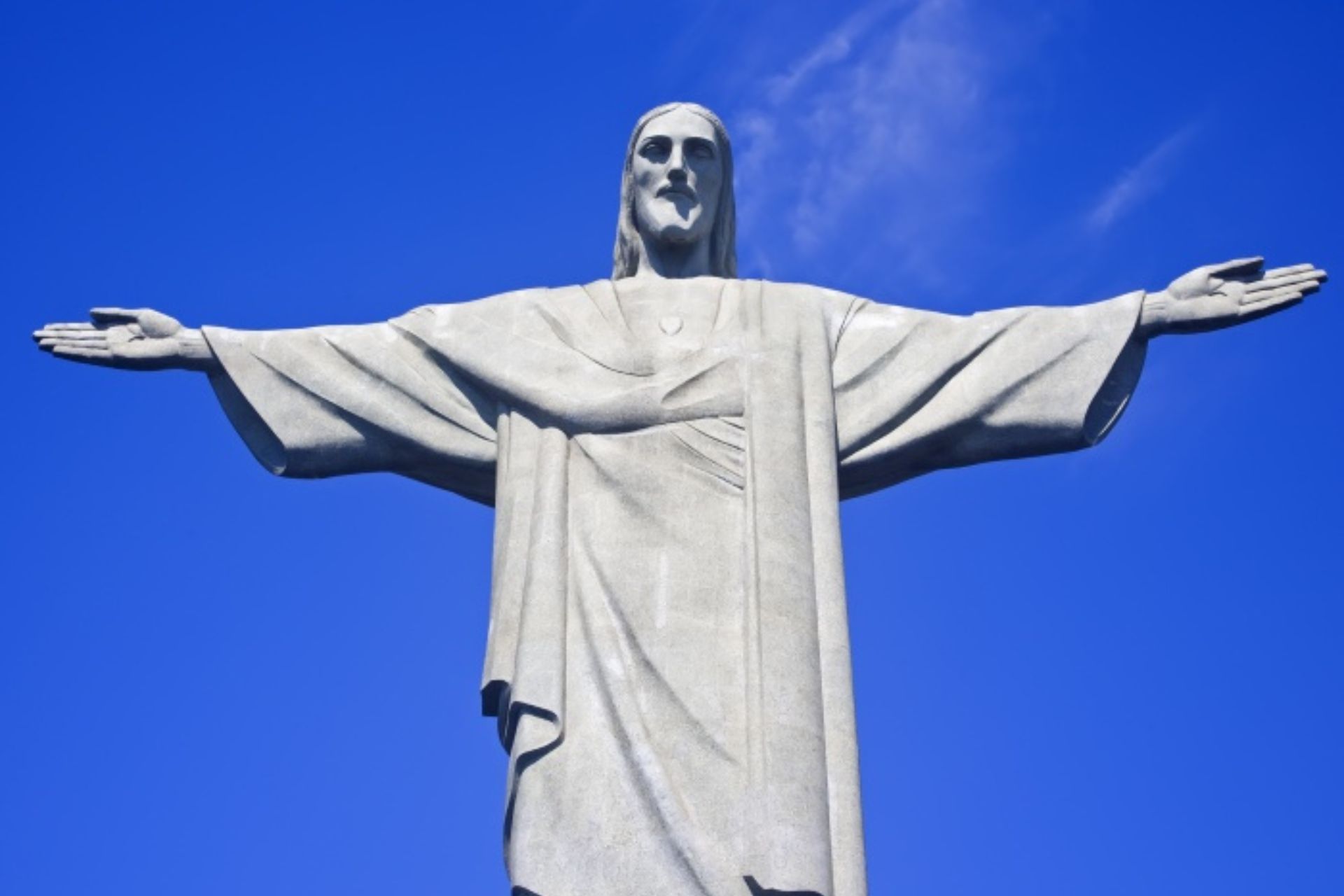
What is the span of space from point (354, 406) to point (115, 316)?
69.2 inches

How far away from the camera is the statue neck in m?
18.4

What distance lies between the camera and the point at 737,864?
15039 millimetres

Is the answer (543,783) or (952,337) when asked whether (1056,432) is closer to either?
(952,337)

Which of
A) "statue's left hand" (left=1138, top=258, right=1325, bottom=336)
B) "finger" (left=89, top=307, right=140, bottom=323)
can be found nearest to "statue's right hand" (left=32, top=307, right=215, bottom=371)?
"finger" (left=89, top=307, right=140, bottom=323)

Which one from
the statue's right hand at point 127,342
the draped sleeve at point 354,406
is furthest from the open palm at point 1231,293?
the statue's right hand at point 127,342

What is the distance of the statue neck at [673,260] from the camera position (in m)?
18.4

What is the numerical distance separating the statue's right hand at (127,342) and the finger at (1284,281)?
709 cm

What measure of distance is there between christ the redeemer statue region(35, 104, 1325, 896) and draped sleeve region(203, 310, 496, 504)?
0.02m

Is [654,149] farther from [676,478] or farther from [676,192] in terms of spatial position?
[676,478]

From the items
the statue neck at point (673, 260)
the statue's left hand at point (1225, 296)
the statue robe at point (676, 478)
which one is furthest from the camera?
the statue neck at point (673, 260)

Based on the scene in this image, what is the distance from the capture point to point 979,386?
56.8ft

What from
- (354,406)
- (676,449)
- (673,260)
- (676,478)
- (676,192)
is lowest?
(676,478)

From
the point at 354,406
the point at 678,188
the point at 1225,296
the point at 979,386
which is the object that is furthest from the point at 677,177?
the point at 1225,296

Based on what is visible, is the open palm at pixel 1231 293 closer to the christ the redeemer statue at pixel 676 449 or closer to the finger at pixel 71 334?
the christ the redeemer statue at pixel 676 449
